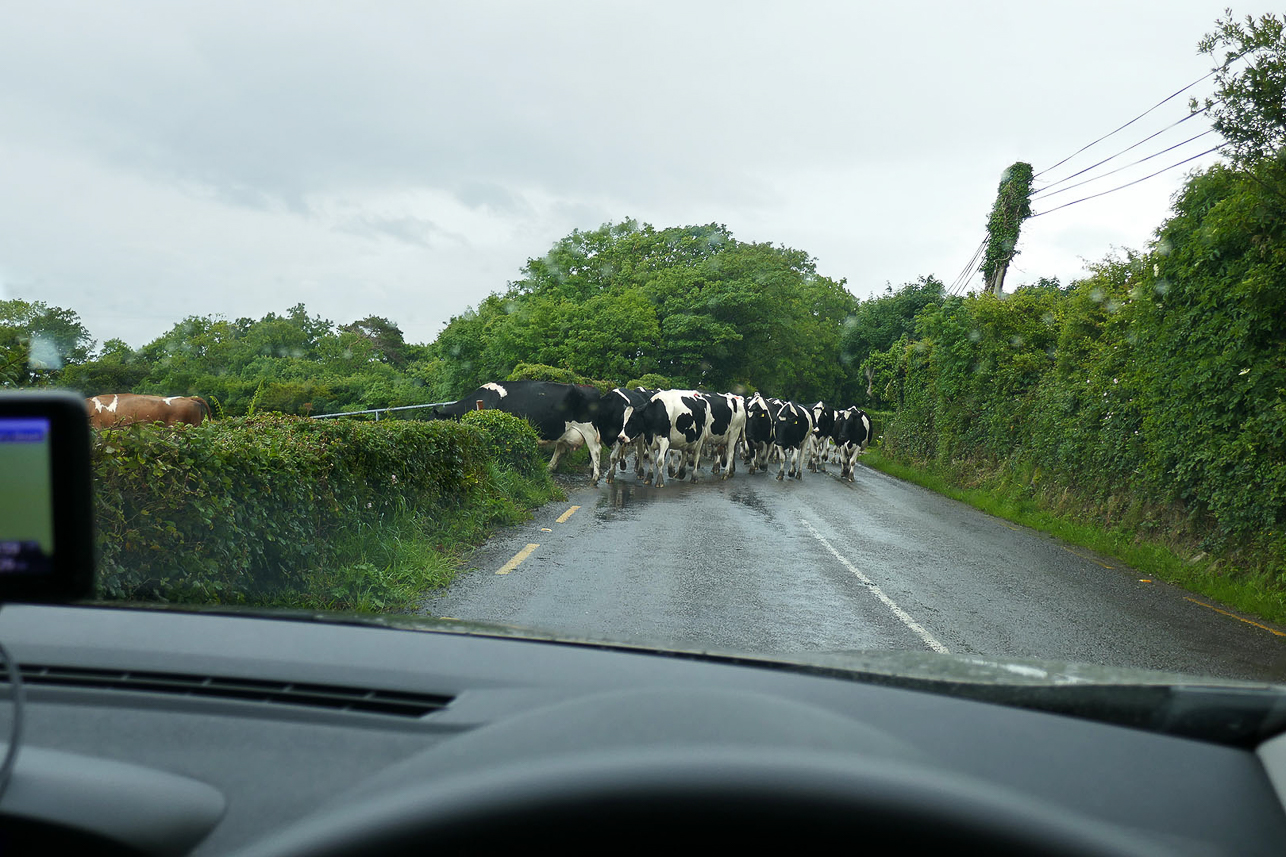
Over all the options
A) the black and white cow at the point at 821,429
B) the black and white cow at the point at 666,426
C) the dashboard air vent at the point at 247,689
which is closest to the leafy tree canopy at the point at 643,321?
the black and white cow at the point at 821,429

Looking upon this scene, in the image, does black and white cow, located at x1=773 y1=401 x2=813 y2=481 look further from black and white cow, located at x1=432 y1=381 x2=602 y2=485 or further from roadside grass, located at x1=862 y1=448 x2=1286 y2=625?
black and white cow, located at x1=432 y1=381 x2=602 y2=485

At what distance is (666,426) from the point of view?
831 inches

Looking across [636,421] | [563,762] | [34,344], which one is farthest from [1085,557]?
[563,762]

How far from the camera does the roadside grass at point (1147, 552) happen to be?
9.70m

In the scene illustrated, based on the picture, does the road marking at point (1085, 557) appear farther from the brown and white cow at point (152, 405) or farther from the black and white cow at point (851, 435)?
the brown and white cow at point (152, 405)

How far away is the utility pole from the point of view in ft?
96.6

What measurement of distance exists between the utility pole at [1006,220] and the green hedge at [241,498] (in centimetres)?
2481

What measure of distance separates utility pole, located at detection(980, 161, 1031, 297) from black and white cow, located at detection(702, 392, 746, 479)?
10.4 meters

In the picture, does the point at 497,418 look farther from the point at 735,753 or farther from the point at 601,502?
the point at 735,753

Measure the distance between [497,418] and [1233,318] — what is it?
34.5ft

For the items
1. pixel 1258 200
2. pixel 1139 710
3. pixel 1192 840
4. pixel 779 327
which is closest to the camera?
pixel 1192 840

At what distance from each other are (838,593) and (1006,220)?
81.9 ft

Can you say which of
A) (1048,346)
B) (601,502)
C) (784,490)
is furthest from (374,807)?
(1048,346)

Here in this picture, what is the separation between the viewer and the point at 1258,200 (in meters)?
10.1
